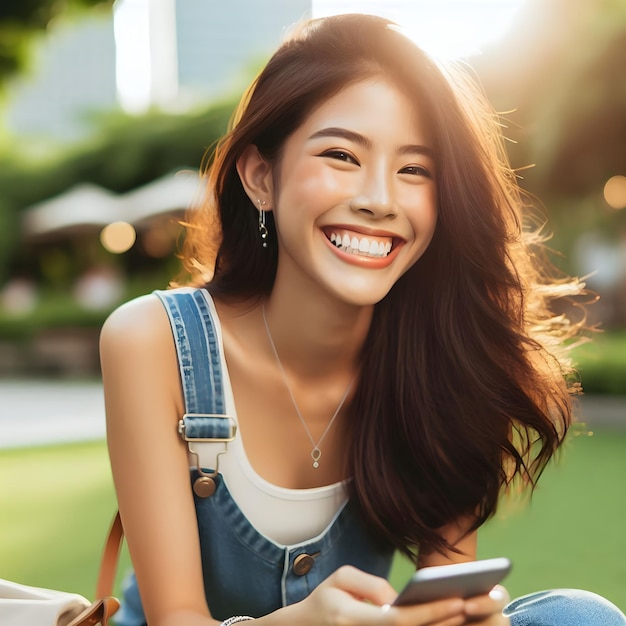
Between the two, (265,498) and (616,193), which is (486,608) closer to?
(265,498)

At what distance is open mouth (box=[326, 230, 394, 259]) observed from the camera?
191 cm

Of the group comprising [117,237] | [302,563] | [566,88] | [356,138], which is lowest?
[117,237]

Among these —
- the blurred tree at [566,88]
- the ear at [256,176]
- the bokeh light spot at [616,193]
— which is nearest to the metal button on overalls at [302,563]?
the ear at [256,176]

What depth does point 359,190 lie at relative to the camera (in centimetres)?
190

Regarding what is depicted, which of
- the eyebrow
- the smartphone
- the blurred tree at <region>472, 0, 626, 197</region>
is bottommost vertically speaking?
the smartphone

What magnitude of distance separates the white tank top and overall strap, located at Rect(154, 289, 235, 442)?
0.06 feet

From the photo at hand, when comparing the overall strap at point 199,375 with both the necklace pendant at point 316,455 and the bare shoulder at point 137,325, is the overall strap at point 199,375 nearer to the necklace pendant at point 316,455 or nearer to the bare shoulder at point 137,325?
the bare shoulder at point 137,325

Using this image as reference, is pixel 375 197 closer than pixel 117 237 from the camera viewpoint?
Yes

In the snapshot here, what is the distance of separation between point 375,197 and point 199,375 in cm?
55

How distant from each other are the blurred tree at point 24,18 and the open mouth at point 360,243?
8683 millimetres

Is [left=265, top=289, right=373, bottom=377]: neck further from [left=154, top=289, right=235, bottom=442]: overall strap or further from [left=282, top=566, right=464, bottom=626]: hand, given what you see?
[left=282, top=566, right=464, bottom=626]: hand

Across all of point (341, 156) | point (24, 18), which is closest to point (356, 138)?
point (341, 156)

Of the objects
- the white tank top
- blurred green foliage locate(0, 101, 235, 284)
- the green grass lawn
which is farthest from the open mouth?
blurred green foliage locate(0, 101, 235, 284)

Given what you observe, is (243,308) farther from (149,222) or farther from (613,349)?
(149,222)
